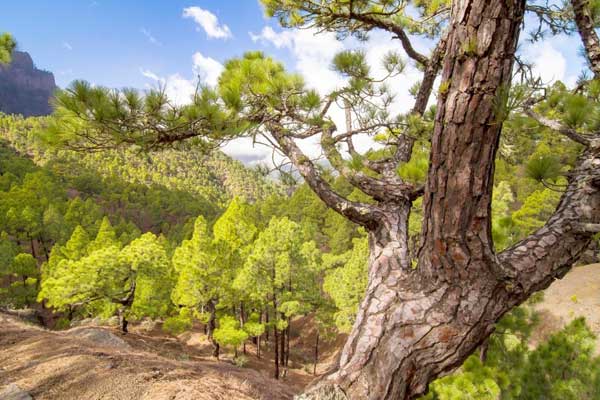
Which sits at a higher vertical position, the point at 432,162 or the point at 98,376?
the point at 432,162

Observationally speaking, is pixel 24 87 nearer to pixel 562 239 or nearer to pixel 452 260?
pixel 452 260

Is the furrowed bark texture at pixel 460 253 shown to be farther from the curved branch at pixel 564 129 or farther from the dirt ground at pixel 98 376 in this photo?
the dirt ground at pixel 98 376

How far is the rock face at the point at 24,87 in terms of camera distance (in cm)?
11381

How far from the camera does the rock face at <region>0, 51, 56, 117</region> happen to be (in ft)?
373

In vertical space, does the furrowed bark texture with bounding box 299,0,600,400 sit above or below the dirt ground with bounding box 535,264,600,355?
above

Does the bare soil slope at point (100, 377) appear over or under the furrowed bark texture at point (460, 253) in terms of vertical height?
under

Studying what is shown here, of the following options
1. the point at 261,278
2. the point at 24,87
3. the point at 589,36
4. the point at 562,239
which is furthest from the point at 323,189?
the point at 24,87

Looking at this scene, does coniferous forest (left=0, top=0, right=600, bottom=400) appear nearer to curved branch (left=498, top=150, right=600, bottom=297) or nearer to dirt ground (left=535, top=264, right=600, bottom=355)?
curved branch (left=498, top=150, right=600, bottom=297)

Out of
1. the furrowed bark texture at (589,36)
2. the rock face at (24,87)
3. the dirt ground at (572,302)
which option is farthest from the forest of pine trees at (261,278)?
the rock face at (24,87)

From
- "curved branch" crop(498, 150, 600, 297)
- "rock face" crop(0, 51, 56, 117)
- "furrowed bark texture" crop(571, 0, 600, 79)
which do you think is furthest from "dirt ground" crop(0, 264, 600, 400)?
"rock face" crop(0, 51, 56, 117)

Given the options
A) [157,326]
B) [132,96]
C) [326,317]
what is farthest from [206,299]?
[132,96]

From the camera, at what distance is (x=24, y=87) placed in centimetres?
12369

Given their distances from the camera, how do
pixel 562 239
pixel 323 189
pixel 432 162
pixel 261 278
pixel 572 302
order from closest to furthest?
pixel 432 162
pixel 562 239
pixel 323 189
pixel 261 278
pixel 572 302

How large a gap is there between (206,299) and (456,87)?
10915mm
